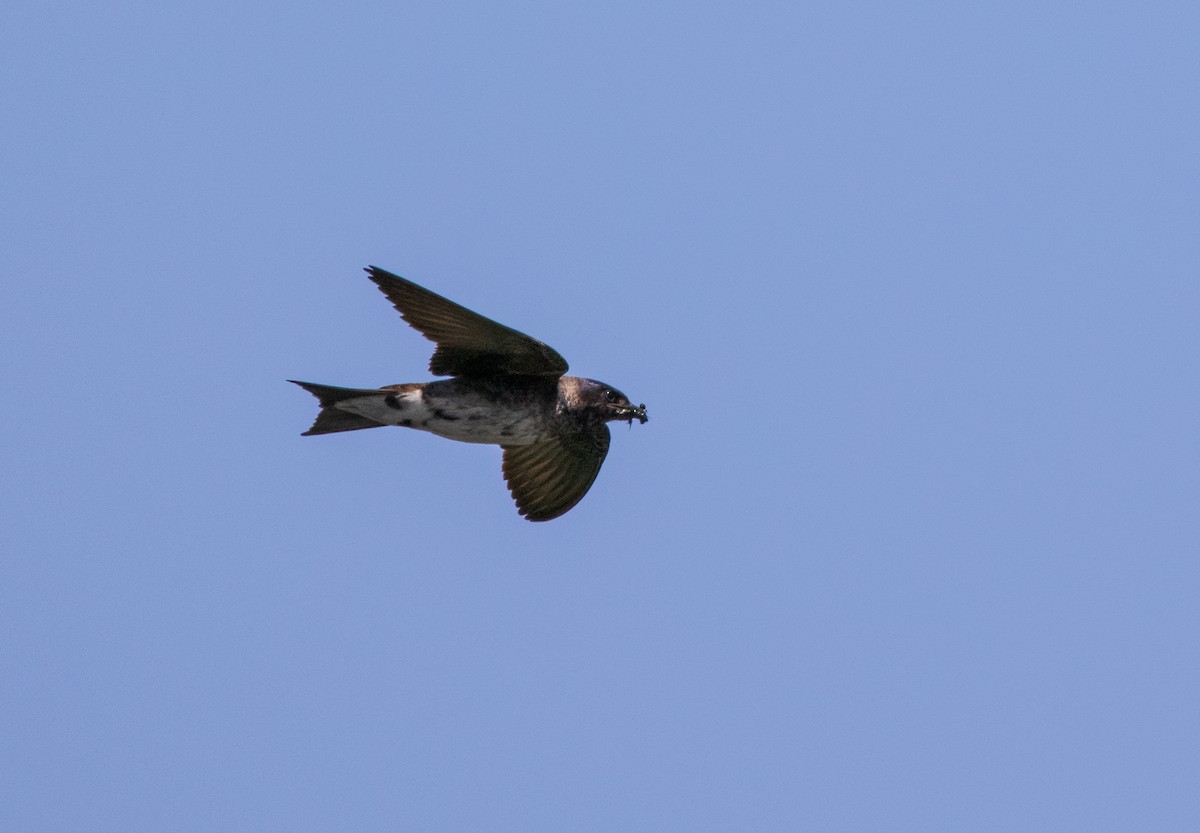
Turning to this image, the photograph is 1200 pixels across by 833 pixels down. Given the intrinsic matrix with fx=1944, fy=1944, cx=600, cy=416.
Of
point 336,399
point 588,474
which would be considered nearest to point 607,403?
point 588,474

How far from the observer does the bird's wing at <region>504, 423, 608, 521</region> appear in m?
13.7

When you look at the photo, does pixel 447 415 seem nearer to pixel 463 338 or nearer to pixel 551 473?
pixel 463 338

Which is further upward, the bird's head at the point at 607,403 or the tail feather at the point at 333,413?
the bird's head at the point at 607,403

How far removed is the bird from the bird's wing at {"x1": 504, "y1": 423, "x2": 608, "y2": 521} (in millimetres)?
11

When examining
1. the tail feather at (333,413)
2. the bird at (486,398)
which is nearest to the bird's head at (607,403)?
the bird at (486,398)

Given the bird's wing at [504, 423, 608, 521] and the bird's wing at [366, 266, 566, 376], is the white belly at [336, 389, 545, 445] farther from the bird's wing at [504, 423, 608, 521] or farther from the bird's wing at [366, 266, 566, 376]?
the bird's wing at [504, 423, 608, 521]

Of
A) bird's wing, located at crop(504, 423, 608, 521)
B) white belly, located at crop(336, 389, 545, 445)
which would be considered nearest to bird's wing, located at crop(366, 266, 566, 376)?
white belly, located at crop(336, 389, 545, 445)

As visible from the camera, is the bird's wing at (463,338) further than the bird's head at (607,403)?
No

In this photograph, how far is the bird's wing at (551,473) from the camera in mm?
13727

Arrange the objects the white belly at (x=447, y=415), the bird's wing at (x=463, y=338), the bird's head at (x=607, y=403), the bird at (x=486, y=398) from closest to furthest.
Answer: the bird's wing at (x=463, y=338) < the bird at (x=486, y=398) < the white belly at (x=447, y=415) < the bird's head at (x=607, y=403)

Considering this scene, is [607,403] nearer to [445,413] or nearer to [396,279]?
[445,413]

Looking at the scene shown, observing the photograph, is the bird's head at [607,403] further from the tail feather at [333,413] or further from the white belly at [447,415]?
Answer: the tail feather at [333,413]

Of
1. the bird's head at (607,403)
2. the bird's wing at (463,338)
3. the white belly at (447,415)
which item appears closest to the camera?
the bird's wing at (463,338)

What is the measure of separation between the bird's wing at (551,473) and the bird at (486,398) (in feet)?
0.03
